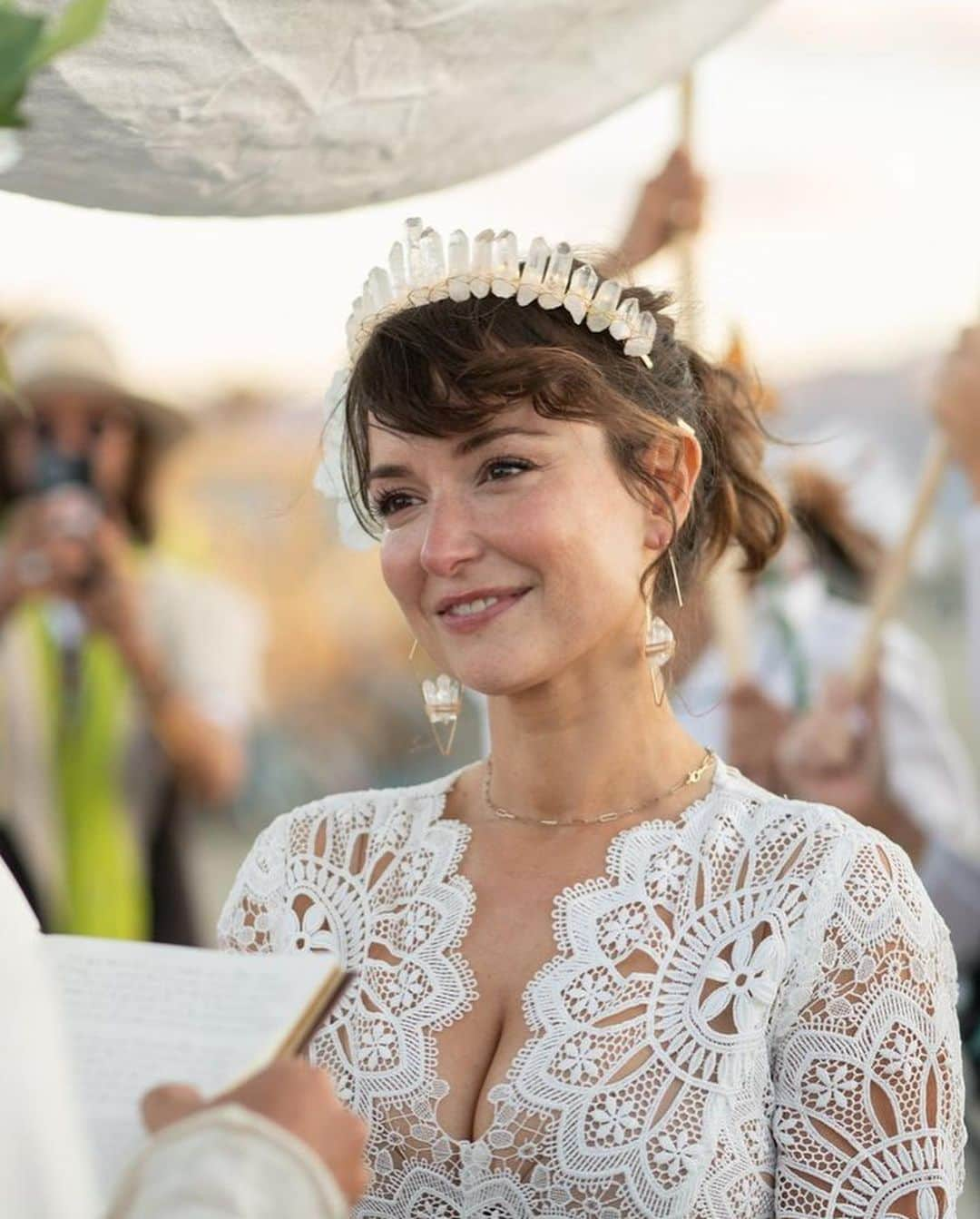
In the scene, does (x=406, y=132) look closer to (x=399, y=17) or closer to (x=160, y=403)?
(x=399, y=17)

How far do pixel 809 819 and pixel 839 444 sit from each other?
4.42 m

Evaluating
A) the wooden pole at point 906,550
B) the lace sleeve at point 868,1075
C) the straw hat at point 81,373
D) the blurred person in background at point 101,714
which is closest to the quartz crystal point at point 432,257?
the lace sleeve at point 868,1075

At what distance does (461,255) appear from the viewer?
7.70ft

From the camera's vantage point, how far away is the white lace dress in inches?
81.4

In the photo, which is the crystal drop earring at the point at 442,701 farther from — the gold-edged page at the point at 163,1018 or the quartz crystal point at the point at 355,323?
the gold-edged page at the point at 163,1018

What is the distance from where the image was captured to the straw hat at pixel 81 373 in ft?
19.3

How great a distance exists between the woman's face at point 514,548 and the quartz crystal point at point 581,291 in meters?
0.15

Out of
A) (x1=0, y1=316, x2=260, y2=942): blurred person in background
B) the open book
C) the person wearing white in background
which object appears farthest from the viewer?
(x1=0, y1=316, x2=260, y2=942): blurred person in background

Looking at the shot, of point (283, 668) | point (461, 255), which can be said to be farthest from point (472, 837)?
point (283, 668)

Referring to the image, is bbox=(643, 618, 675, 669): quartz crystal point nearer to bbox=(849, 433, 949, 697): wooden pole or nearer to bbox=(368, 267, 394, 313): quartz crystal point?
bbox=(368, 267, 394, 313): quartz crystal point

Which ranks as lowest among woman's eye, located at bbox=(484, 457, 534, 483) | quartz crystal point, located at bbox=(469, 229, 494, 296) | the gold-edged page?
the gold-edged page

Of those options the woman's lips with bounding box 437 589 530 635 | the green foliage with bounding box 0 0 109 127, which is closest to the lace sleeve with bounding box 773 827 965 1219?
the woman's lips with bounding box 437 589 530 635

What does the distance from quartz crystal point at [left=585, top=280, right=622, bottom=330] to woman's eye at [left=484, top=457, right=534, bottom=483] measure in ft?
0.70

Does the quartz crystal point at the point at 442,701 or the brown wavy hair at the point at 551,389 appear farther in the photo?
the quartz crystal point at the point at 442,701
